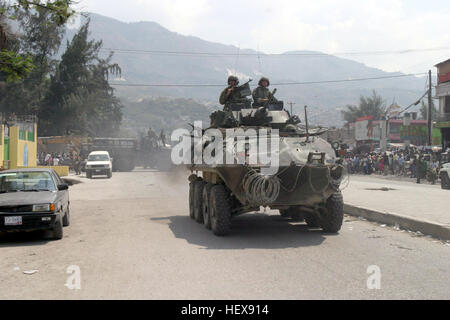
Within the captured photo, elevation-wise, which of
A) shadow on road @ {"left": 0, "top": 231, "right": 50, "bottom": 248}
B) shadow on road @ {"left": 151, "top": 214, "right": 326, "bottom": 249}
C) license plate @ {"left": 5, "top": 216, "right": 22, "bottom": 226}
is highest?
license plate @ {"left": 5, "top": 216, "right": 22, "bottom": 226}

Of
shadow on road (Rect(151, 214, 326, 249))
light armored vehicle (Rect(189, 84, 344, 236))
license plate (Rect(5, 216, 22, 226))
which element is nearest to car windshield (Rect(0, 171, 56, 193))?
license plate (Rect(5, 216, 22, 226))

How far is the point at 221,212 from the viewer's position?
10320mm

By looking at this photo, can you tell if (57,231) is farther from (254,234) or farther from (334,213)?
(334,213)

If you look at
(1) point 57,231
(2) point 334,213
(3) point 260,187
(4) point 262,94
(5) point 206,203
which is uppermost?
(4) point 262,94

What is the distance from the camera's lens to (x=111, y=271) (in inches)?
293

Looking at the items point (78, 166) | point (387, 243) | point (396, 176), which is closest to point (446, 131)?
point (396, 176)

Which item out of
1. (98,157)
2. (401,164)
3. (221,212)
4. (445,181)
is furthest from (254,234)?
(98,157)

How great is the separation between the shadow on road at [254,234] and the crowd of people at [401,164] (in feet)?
61.9

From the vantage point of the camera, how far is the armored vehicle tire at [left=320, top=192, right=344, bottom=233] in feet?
34.9

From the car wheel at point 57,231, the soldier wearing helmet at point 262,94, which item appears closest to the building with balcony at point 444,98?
the soldier wearing helmet at point 262,94

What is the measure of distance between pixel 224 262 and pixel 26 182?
5116mm

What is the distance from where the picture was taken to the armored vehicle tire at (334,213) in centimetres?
1064

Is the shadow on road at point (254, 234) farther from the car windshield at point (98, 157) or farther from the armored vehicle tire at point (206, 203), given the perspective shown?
the car windshield at point (98, 157)

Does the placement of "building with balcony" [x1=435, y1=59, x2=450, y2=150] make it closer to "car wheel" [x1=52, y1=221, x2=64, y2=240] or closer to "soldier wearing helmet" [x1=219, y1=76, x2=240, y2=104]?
"soldier wearing helmet" [x1=219, y1=76, x2=240, y2=104]
